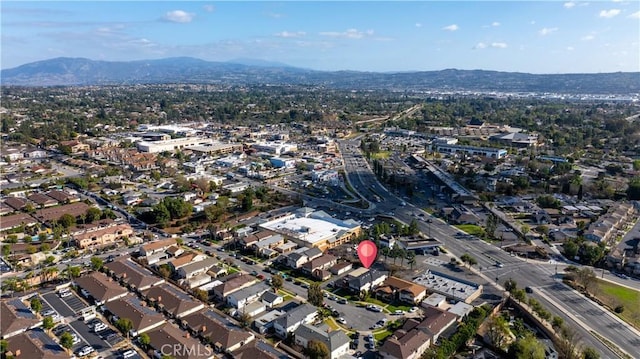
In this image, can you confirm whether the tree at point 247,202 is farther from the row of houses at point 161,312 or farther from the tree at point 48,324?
the tree at point 48,324

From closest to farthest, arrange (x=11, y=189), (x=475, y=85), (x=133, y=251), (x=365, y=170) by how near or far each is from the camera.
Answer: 1. (x=133, y=251)
2. (x=11, y=189)
3. (x=365, y=170)
4. (x=475, y=85)

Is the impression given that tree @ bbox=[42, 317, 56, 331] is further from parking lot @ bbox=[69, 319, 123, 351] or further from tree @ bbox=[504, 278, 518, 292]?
tree @ bbox=[504, 278, 518, 292]

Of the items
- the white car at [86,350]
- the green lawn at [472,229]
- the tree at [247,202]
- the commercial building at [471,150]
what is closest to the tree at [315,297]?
the white car at [86,350]

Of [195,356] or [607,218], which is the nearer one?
[195,356]

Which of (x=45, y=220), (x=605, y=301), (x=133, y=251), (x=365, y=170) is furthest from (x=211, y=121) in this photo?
(x=605, y=301)

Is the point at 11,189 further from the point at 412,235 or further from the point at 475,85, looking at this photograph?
the point at 475,85

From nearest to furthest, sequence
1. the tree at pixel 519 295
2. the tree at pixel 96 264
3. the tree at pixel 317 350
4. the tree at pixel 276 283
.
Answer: the tree at pixel 317 350, the tree at pixel 519 295, the tree at pixel 276 283, the tree at pixel 96 264

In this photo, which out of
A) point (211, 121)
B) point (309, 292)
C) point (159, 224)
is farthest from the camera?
point (211, 121)

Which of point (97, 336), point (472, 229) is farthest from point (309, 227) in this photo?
point (97, 336)
